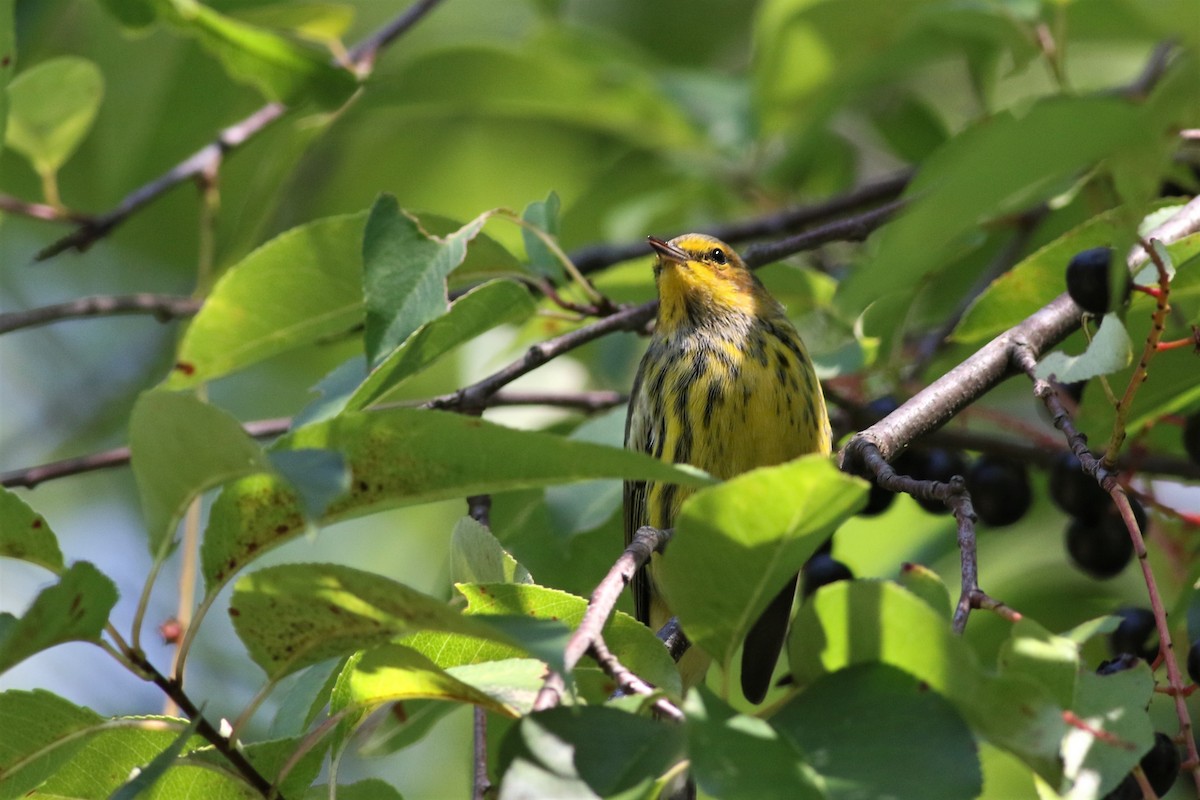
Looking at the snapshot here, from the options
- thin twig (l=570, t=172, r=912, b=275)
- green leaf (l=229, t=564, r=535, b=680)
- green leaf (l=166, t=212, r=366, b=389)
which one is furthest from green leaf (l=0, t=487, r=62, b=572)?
thin twig (l=570, t=172, r=912, b=275)

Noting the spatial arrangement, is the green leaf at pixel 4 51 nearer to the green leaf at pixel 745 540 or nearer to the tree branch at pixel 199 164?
the tree branch at pixel 199 164

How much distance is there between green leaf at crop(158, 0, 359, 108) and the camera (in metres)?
A: 3.15

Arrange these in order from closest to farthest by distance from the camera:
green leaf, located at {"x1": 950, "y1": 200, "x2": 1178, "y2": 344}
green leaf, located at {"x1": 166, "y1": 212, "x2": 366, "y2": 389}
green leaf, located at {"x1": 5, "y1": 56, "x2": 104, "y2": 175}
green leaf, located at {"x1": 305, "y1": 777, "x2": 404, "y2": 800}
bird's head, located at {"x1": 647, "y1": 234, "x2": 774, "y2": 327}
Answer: green leaf, located at {"x1": 305, "y1": 777, "x2": 404, "y2": 800}
green leaf, located at {"x1": 166, "y1": 212, "x2": 366, "y2": 389}
green leaf, located at {"x1": 950, "y1": 200, "x2": 1178, "y2": 344}
green leaf, located at {"x1": 5, "y1": 56, "x2": 104, "y2": 175}
bird's head, located at {"x1": 647, "y1": 234, "x2": 774, "y2": 327}

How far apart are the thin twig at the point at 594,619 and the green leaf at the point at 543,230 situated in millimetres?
978

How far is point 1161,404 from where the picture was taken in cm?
289

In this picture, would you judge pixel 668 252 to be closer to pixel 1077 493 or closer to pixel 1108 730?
pixel 1077 493

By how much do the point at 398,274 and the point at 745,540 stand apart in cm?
91

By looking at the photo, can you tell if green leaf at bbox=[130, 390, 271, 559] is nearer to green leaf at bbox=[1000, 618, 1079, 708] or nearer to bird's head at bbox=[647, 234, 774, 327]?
green leaf at bbox=[1000, 618, 1079, 708]

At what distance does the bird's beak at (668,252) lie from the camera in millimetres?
3895

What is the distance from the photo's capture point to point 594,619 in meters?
1.75

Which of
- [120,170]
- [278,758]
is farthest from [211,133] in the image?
[278,758]

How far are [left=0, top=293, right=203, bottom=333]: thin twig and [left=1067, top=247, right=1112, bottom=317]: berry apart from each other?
2270 mm

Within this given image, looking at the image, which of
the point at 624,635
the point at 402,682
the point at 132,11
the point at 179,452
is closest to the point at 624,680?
the point at 624,635

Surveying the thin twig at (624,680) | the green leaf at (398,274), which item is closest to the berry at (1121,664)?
the thin twig at (624,680)
